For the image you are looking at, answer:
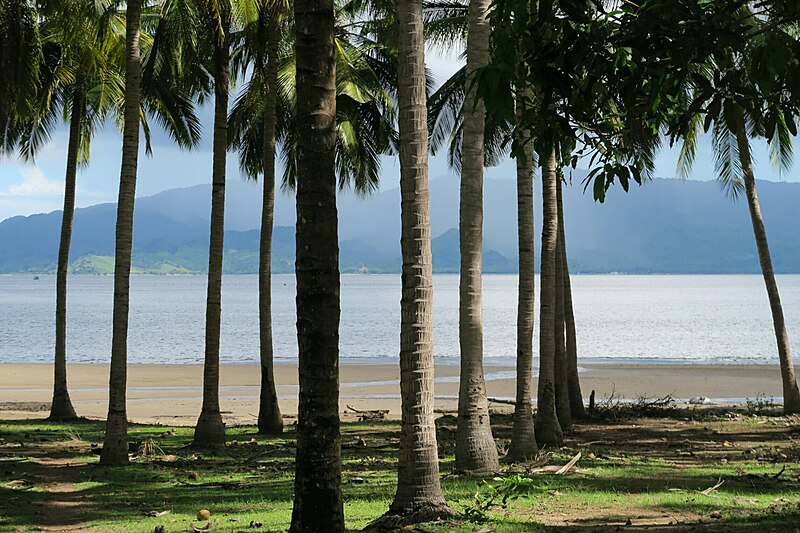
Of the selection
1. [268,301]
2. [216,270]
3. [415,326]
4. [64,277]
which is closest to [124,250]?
[216,270]

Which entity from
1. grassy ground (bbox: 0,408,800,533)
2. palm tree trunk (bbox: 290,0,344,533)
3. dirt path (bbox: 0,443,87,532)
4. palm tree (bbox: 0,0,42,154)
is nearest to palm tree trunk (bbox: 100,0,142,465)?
grassy ground (bbox: 0,408,800,533)

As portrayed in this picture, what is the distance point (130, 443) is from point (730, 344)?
41.0 meters

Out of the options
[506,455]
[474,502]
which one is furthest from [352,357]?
[474,502]

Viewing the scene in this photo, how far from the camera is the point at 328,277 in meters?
4.92

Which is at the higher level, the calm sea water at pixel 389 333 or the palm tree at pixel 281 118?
the palm tree at pixel 281 118

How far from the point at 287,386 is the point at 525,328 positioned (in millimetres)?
18120

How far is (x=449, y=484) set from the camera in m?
8.96

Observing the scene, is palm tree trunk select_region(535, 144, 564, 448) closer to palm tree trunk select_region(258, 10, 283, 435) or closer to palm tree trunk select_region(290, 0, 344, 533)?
palm tree trunk select_region(258, 10, 283, 435)

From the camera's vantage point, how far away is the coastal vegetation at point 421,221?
4008 mm

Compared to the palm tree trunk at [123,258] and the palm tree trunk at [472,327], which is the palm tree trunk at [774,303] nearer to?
the palm tree trunk at [472,327]

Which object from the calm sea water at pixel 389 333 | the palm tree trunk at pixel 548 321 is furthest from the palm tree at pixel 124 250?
the calm sea water at pixel 389 333

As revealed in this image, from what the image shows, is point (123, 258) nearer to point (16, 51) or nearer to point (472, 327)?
point (16, 51)

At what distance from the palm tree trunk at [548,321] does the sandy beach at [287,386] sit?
23.0ft

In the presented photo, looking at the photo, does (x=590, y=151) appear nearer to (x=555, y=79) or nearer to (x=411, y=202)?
(x=555, y=79)
